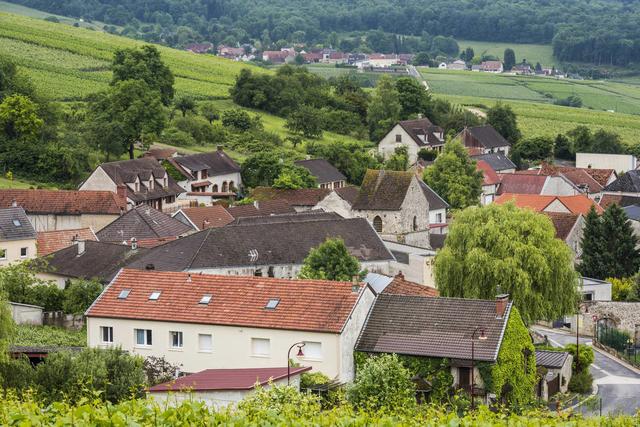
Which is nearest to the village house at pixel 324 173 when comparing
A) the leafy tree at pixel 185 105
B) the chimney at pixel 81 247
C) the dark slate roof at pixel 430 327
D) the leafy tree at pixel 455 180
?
the leafy tree at pixel 455 180

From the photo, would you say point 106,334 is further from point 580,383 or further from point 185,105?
point 185,105

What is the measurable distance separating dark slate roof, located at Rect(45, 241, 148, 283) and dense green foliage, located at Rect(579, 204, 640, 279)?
1152 inches

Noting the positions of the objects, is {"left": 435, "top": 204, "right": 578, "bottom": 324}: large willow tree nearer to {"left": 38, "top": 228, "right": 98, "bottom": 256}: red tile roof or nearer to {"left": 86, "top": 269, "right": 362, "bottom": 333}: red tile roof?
{"left": 86, "top": 269, "right": 362, "bottom": 333}: red tile roof

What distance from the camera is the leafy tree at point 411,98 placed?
Answer: 13850 cm

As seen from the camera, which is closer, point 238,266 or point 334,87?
point 238,266

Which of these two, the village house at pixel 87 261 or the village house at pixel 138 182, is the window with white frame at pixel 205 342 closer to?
the village house at pixel 87 261

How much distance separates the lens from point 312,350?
42.1 m

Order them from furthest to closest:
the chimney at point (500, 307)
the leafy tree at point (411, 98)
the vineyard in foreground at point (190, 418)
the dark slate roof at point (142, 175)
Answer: the leafy tree at point (411, 98) → the dark slate roof at point (142, 175) → the chimney at point (500, 307) → the vineyard in foreground at point (190, 418)

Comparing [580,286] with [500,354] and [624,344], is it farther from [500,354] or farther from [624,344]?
[500,354]

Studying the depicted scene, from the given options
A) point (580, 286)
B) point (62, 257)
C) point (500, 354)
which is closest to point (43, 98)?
point (62, 257)

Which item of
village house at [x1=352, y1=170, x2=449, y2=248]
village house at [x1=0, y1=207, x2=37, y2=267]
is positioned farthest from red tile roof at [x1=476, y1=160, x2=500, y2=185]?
village house at [x1=0, y1=207, x2=37, y2=267]

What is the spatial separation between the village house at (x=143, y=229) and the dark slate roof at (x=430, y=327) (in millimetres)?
23956

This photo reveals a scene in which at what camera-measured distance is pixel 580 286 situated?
6353 cm

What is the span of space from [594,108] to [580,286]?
455 feet
